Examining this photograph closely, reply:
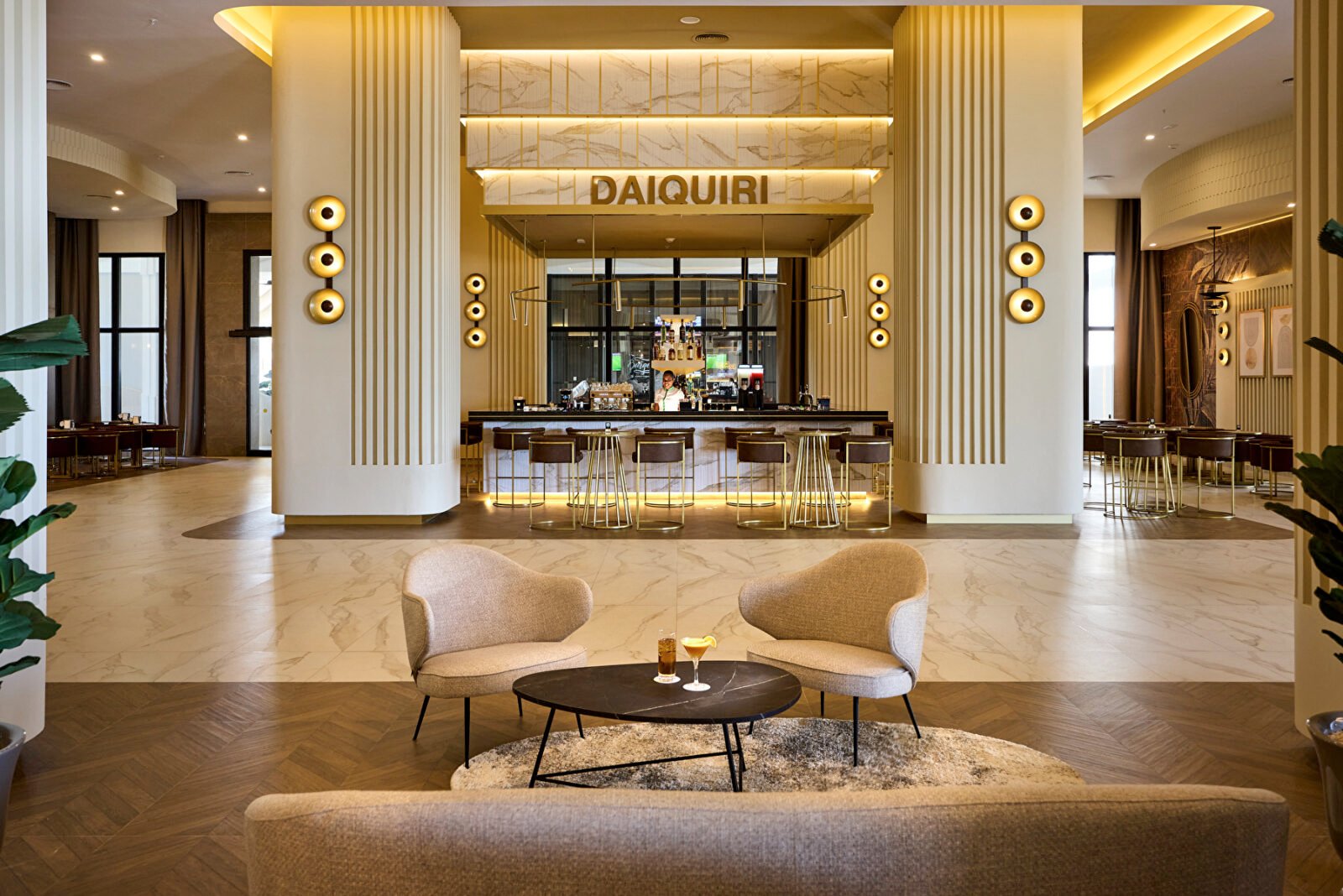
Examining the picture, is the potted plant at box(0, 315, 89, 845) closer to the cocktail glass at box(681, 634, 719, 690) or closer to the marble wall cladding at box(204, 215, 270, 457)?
the cocktail glass at box(681, 634, 719, 690)

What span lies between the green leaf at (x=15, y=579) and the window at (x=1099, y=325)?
1737cm

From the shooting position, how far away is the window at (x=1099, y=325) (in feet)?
56.4

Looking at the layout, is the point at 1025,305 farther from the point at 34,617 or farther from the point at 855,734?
the point at 34,617

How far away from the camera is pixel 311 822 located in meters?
1.26

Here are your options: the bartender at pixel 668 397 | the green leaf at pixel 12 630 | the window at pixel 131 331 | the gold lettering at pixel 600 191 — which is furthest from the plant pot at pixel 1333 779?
the window at pixel 131 331

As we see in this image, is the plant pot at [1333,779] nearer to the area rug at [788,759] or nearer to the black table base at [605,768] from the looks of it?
the area rug at [788,759]

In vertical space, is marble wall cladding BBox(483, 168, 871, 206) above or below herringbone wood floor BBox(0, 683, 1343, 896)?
above

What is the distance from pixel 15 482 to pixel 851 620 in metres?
2.59

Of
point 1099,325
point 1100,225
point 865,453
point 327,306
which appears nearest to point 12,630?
point 327,306

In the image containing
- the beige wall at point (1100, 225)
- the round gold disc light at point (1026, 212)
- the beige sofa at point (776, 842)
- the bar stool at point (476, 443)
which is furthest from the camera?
the beige wall at point (1100, 225)

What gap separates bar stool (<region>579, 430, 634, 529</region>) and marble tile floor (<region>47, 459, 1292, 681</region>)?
1.17 metres

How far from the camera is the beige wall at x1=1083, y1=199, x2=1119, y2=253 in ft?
55.7

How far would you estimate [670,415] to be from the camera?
11.0 meters

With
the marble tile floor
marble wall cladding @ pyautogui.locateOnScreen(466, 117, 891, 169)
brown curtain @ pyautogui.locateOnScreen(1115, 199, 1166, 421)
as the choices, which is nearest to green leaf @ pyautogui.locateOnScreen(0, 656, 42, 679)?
the marble tile floor
